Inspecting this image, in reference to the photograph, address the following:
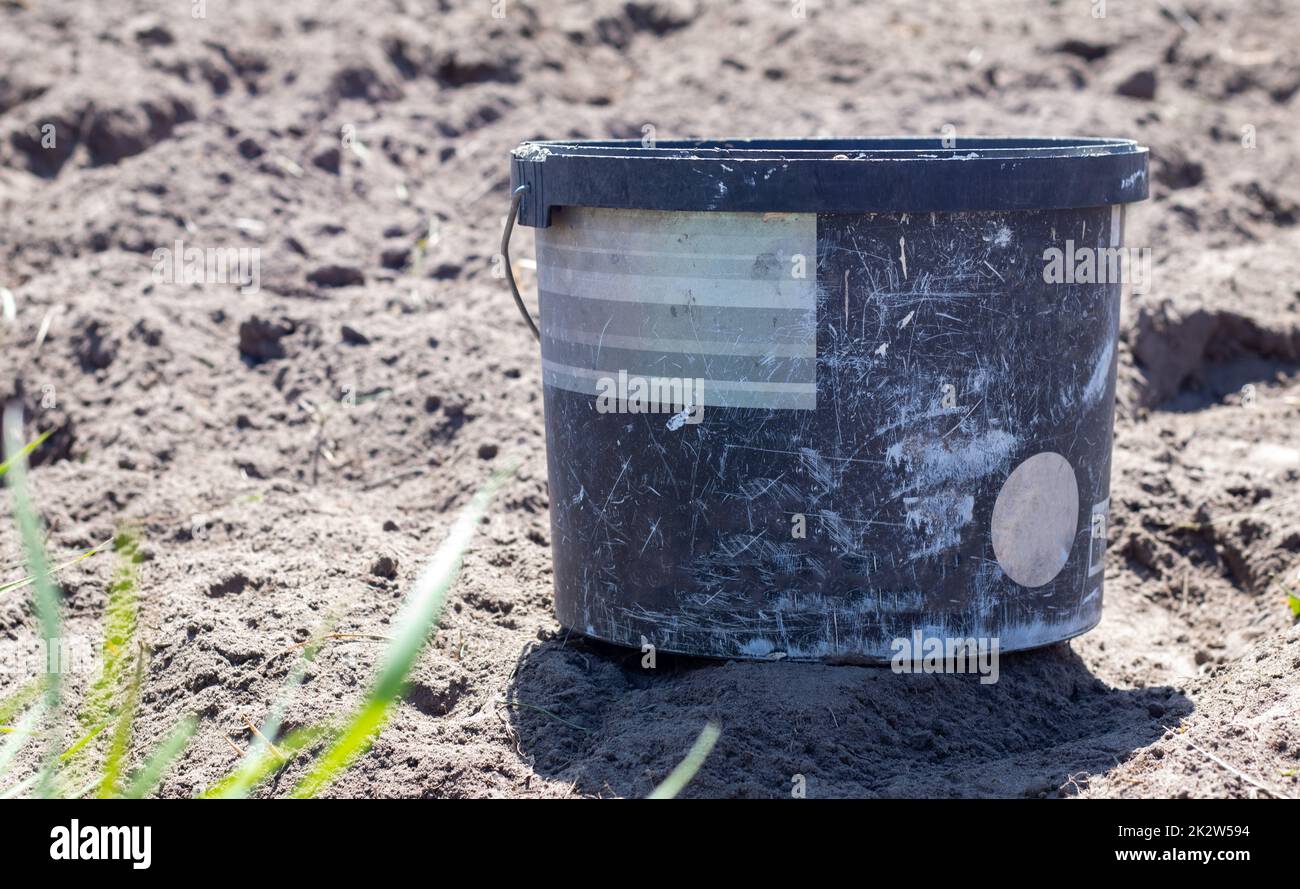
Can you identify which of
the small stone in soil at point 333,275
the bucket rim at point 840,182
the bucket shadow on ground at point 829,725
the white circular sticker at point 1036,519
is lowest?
the bucket shadow on ground at point 829,725

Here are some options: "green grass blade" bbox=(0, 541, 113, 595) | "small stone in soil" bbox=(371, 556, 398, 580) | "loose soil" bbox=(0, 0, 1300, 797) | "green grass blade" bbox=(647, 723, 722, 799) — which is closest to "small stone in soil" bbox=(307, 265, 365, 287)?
"loose soil" bbox=(0, 0, 1300, 797)

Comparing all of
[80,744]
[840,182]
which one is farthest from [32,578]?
[840,182]

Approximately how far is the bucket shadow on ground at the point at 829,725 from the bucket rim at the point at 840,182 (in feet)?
2.98

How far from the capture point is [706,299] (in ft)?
8.50

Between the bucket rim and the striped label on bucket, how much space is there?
0.05 m

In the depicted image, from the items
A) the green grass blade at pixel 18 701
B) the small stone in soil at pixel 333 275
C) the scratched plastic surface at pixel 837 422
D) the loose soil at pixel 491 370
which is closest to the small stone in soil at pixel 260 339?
the loose soil at pixel 491 370

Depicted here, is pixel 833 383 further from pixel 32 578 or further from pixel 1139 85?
pixel 1139 85

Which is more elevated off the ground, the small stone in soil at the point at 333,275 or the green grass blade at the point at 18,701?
the small stone in soil at the point at 333,275

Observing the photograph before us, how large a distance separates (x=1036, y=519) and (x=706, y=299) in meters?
0.80

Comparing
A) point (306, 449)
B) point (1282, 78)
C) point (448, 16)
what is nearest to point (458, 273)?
point (306, 449)

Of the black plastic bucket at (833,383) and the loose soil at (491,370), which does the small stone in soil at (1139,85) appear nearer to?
the loose soil at (491,370)

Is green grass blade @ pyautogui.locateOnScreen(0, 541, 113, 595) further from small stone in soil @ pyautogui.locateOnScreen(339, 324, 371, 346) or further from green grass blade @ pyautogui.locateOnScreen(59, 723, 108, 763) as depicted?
small stone in soil @ pyautogui.locateOnScreen(339, 324, 371, 346)

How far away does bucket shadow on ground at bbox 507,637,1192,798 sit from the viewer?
2443 millimetres

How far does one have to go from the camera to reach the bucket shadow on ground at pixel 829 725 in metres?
2.44
